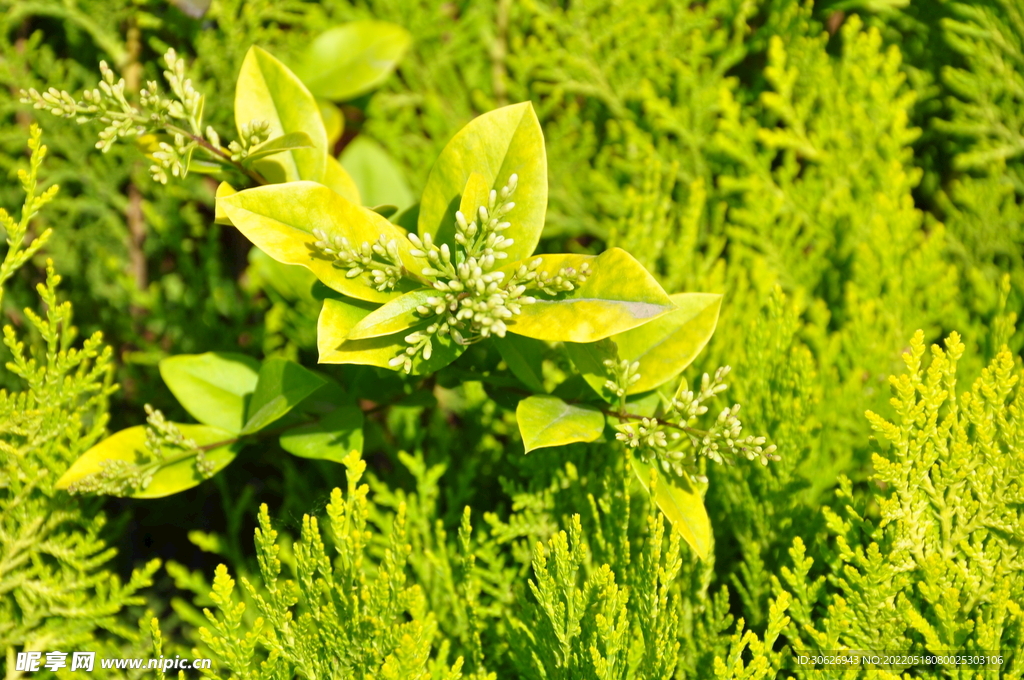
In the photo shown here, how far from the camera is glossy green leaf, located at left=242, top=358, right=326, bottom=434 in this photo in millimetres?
1125

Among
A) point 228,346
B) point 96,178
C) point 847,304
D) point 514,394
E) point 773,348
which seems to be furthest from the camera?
point 96,178

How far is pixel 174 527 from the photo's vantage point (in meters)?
1.89

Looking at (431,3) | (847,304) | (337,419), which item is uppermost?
(431,3)

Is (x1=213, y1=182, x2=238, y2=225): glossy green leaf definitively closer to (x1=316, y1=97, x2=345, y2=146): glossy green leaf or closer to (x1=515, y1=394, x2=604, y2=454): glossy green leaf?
(x1=515, y1=394, x2=604, y2=454): glossy green leaf

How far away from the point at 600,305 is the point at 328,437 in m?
0.52

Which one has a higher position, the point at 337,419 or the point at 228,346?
the point at 337,419

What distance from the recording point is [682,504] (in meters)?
1.09

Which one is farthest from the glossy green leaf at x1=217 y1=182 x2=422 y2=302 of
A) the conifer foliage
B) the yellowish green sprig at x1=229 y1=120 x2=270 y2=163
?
the yellowish green sprig at x1=229 y1=120 x2=270 y2=163

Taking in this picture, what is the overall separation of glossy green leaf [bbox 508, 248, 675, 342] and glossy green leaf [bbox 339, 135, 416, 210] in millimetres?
866

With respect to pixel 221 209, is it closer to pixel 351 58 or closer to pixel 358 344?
pixel 358 344

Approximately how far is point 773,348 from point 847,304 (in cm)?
38

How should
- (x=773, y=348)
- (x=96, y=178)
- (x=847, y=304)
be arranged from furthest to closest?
(x=96, y=178), (x=847, y=304), (x=773, y=348)

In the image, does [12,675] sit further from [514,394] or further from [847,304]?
[847,304]

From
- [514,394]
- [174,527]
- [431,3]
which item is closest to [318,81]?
[431,3]
